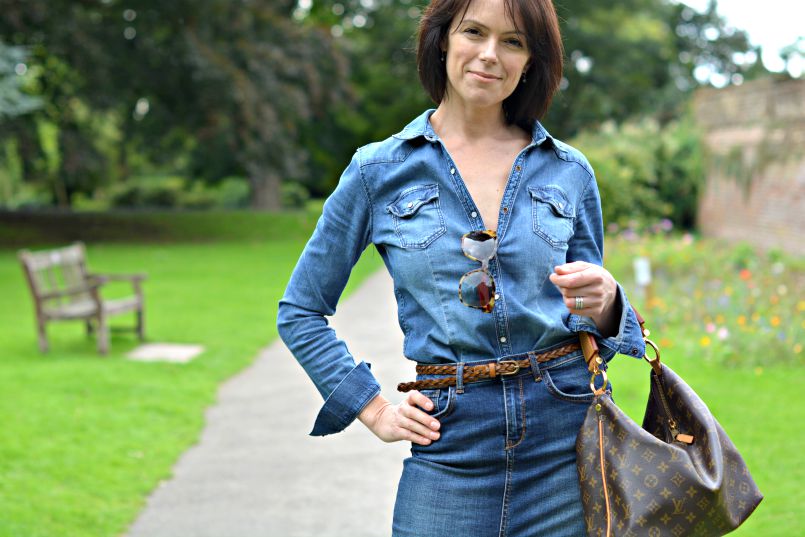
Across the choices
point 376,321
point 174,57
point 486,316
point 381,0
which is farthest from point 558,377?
point 381,0

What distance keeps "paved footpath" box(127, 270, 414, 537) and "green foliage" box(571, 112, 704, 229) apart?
9.81 metres

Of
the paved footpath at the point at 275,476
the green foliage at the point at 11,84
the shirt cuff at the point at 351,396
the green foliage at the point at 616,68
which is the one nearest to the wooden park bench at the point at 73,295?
the paved footpath at the point at 275,476

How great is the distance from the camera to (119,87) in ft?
81.7

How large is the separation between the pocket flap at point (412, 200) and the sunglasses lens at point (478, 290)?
0.20 meters

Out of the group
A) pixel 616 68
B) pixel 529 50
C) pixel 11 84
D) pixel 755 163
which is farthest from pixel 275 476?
pixel 616 68

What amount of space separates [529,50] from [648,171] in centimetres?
1742

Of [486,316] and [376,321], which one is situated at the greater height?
[486,316]

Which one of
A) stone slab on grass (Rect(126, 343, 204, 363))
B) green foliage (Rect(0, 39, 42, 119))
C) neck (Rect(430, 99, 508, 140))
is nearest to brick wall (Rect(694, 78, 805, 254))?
stone slab on grass (Rect(126, 343, 204, 363))

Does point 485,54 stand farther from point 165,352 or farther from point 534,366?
point 165,352

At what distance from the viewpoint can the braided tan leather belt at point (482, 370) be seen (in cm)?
212

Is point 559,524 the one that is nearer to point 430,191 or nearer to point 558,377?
point 558,377

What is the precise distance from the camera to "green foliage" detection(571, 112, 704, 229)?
58.0ft

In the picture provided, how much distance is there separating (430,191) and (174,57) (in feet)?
76.5

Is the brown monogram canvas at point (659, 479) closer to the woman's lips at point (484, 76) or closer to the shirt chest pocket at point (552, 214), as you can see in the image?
the shirt chest pocket at point (552, 214)
